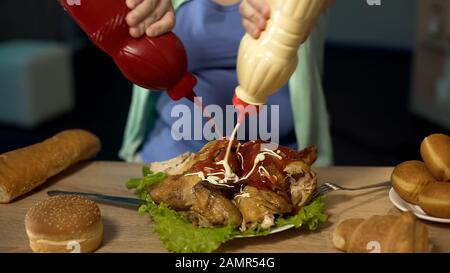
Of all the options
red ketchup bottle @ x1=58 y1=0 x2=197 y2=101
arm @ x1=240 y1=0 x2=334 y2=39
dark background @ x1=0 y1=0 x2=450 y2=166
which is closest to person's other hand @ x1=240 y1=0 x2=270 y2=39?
arm @ x1=240 y1=0 x2=334 y2=39

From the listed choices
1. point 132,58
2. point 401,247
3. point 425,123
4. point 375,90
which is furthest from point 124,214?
point 375,90

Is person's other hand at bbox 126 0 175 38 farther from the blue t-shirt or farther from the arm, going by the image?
the blue t-shirt

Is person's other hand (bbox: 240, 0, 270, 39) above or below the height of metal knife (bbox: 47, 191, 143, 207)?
above

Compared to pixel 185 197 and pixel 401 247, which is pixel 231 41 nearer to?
pixel 185 197

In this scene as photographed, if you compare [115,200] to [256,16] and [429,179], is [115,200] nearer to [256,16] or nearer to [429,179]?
[256,16]

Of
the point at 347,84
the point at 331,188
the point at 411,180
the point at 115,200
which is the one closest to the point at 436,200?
the point at 411,180

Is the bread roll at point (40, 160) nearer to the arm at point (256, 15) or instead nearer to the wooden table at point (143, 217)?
the wooden table at point (143, 217)
